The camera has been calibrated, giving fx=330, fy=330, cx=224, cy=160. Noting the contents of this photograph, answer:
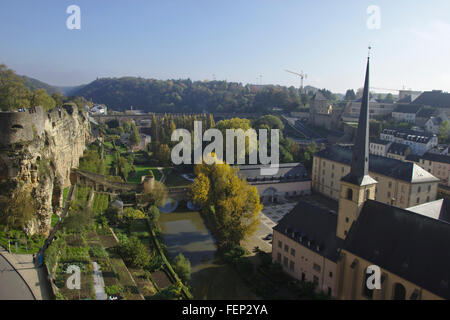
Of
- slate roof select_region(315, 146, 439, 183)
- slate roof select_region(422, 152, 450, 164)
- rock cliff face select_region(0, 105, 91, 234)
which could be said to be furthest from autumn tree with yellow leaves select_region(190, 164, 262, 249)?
slate roof select_region(422, 152, 450, 164)

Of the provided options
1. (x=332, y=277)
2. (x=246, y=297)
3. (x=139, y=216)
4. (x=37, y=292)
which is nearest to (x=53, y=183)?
(x=139, y=216)

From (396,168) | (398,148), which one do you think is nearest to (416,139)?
(398,148)

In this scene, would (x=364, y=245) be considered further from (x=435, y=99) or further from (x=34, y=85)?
(x=34, y=85)

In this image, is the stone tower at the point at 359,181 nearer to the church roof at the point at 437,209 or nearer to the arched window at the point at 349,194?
the arched window at the point at 349,194

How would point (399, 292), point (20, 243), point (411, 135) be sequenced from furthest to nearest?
point (411, 135)
point (20, 243)
point (399, 292)

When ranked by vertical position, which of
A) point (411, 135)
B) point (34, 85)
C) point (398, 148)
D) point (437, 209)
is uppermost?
point (34, 85)
